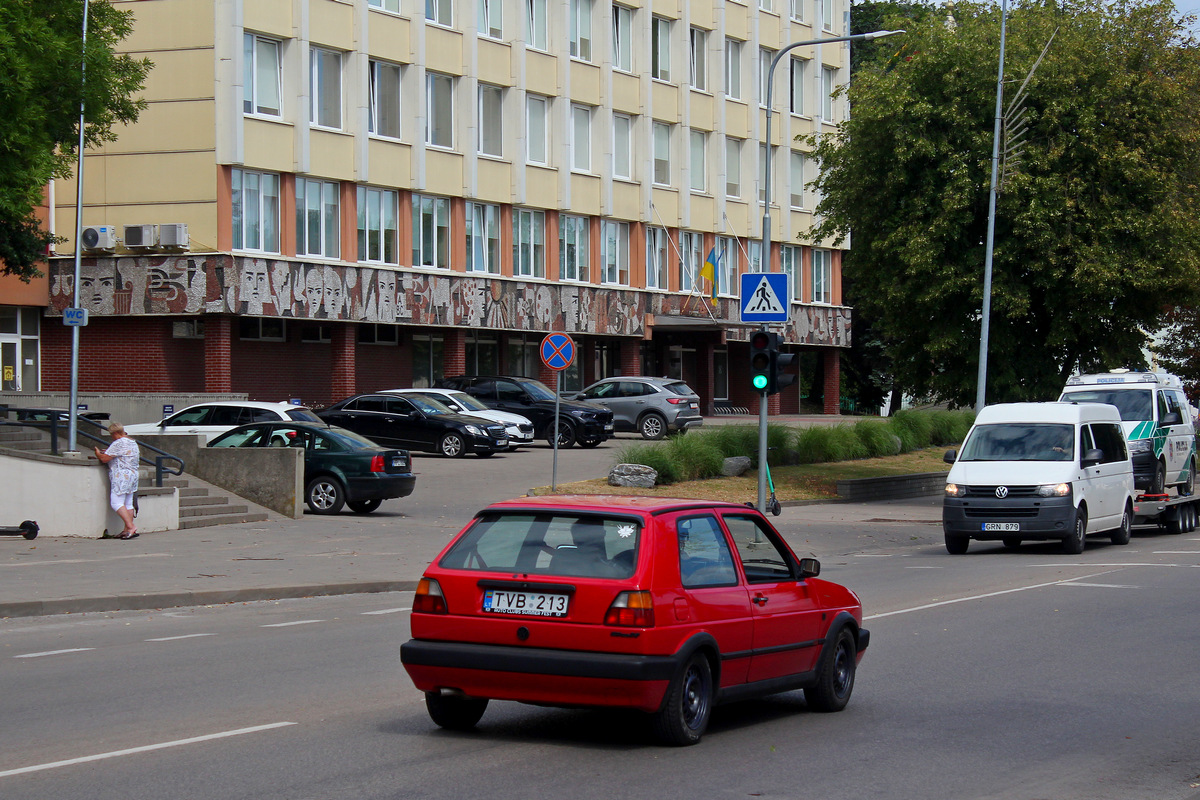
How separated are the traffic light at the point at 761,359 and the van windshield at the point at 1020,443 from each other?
10.3ft

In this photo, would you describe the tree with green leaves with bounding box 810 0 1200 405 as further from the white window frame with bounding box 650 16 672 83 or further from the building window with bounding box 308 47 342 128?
the white window frame with bounding box 650 16 672 83

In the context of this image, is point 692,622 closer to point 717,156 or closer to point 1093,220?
point 1093,220

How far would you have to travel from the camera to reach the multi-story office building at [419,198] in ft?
127

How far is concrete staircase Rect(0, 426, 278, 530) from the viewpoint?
74.3 feet

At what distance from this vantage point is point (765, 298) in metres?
21.8

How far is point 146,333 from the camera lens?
39688mm

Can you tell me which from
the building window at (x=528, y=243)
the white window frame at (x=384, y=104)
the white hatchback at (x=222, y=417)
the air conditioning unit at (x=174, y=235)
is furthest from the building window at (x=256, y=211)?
the white hatchback at (x=222, y=417)

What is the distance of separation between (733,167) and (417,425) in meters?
A: 27.1

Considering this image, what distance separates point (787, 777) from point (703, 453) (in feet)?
74.6

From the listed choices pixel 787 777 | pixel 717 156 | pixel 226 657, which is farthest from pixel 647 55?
pixel 787 777

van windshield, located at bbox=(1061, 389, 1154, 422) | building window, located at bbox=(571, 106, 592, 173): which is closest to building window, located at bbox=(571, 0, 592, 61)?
building window, located at bbox=(571, 106, 592, 173)

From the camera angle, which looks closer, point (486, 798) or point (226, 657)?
point (486, 798)

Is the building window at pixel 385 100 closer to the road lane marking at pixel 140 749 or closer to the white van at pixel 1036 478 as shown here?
the white van at pixel 1036 478

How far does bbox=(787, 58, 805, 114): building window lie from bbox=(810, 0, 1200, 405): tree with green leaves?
1034 inches
